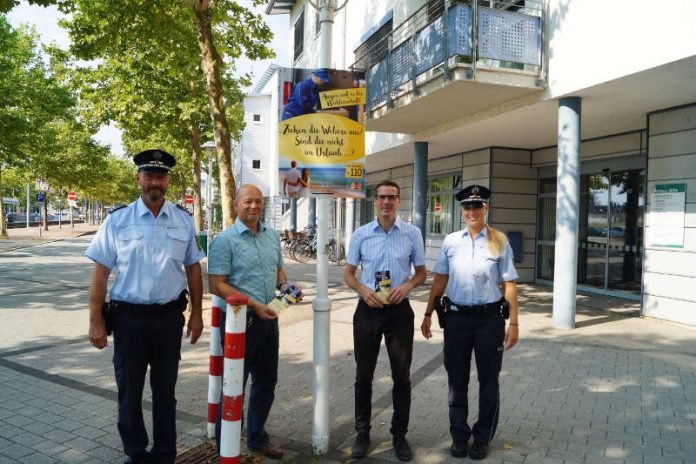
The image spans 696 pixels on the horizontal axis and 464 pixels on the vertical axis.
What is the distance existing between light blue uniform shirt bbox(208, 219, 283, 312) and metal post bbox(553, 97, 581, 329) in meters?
5.65

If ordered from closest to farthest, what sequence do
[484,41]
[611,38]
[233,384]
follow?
[233,384] < [611,38] < [484,41]

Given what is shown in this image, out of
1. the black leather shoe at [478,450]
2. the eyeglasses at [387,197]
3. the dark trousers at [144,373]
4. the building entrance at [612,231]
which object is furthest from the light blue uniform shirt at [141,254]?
the building entrance at [612,231]

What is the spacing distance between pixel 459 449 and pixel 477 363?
1.99 feet

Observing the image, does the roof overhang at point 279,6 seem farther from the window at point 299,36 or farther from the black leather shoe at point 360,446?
the black leather shoe at point 360,446

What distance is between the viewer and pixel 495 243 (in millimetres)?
3559

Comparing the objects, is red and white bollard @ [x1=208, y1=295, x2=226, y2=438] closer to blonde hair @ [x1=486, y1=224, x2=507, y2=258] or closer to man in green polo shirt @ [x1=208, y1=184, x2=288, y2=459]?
man in green polo shirt @ [x1=208, y1=184, x2=288, y2=459]

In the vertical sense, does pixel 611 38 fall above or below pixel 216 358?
above

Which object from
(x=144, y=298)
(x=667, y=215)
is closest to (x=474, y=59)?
(x=667, y=215)

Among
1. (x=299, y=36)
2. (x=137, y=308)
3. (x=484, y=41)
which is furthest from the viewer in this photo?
(x=299, y=36)

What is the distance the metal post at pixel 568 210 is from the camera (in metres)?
7.73

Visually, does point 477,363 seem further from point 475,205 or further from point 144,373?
point 144,373

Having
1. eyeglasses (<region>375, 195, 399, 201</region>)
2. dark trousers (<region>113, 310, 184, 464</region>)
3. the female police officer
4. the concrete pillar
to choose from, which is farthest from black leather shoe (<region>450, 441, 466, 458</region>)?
the concrete pillar

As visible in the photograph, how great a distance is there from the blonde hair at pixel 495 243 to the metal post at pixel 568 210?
465cm

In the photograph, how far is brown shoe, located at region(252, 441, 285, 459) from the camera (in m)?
3.43
